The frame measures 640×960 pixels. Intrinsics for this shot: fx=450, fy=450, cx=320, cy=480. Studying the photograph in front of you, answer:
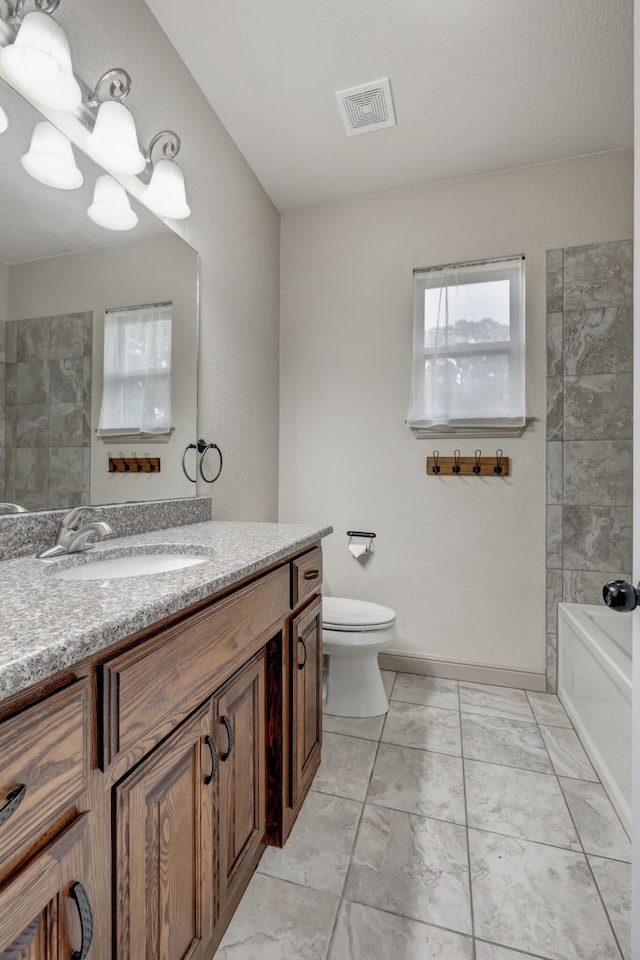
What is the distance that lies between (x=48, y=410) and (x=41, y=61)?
82cm

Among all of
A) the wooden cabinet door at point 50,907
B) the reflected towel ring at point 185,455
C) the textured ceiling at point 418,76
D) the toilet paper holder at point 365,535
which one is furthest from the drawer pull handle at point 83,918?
the textured ceiling at point 418,76

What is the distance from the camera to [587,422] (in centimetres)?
214

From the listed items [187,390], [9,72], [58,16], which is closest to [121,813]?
[187,390]

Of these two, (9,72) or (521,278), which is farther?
(521,278)

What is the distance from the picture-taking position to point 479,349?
88.9 inches

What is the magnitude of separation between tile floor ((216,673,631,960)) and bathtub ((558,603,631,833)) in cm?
8

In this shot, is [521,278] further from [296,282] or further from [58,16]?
[58,16]

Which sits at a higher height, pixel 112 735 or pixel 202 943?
pixel 112 735

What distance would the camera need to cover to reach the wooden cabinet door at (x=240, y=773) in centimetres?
95

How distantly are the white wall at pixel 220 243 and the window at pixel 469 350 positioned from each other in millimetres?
820

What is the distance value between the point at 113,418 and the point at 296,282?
163 centimetres

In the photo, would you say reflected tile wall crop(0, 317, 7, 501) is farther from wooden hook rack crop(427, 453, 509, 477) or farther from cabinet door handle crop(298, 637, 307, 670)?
wooden hook rack crop(427, 453, 509, 477)

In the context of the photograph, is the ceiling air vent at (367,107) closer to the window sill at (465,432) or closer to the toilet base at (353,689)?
the window sill at (465,432)

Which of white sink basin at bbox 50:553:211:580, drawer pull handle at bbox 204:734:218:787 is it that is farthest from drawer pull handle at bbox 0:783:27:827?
white sink basin at bbox 50:553:211:580
